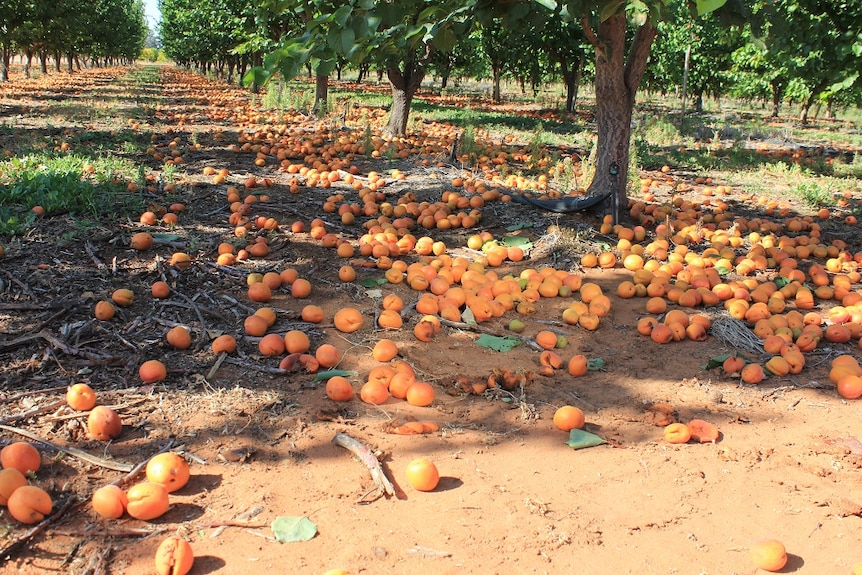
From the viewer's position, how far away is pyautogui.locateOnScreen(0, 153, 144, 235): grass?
5586 millimetres

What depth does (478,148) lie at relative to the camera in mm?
10906

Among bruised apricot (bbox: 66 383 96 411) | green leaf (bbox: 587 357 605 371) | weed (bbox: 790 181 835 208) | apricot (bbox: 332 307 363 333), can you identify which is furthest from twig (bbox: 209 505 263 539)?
weed (bbox: 790 181 835 208)

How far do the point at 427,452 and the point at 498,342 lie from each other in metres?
1.29

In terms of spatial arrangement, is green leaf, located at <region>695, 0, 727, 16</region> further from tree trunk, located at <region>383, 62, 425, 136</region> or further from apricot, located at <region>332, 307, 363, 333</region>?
tree trunk, located at <region>383, 62, 425, 136</region>

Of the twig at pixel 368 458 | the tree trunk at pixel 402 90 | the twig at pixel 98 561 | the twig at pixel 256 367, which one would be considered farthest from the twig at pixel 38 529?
the tree trunk at pixel 402 90

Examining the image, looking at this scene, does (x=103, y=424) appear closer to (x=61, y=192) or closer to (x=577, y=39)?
(x=61, y=192)

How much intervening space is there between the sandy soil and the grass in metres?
1.28

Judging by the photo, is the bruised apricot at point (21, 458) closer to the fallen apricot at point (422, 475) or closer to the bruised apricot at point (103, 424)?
the bruised apricot at point (103, 424)

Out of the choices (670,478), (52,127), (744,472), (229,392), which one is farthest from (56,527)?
(52,127)

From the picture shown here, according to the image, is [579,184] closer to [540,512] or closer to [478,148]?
[478,148]

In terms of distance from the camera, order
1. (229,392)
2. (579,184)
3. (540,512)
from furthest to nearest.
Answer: (579,184) < (229,392) < (540,512)

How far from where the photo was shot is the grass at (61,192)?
18.3 feet

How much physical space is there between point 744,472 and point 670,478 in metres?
0.35

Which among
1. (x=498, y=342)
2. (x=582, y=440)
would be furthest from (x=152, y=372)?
(x=582, y=440)
